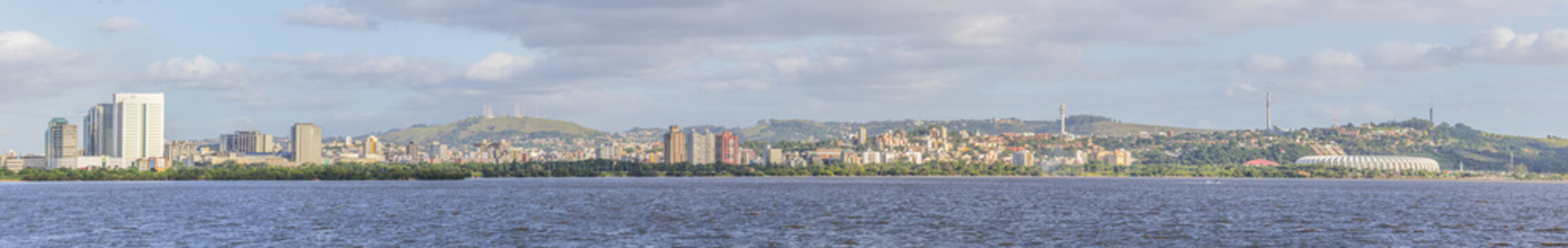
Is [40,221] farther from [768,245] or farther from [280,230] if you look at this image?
[768,245]

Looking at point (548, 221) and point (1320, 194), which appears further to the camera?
point (1320, 194)

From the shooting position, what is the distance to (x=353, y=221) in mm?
73812

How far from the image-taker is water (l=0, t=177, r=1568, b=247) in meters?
59.1

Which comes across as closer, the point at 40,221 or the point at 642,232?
the point at 642,232

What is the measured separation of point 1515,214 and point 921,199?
46.0 m

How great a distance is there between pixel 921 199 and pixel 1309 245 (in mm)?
59077

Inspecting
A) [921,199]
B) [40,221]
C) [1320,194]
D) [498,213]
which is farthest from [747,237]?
[1320,194]

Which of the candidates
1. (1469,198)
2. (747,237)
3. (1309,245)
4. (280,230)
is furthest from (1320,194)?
(280,230)

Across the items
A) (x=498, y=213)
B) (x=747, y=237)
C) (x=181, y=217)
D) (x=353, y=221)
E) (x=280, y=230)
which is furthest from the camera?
(x=498, y=213)

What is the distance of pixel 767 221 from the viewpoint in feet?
245

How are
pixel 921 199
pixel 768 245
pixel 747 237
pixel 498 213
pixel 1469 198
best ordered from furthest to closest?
pixel 1469 198, pixel 921 199, pixel 498 213, pixel 747 237, pixel 768 245

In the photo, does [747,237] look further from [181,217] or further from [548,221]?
[181,217]

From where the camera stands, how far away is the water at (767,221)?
5912 centimetres

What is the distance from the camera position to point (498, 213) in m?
84.8
